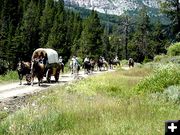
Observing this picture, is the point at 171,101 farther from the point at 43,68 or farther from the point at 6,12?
the point at 6,12

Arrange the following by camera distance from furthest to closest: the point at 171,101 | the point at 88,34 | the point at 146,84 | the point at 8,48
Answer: the point at 88,34 → the point at 8,48 → the point at 146,84 → the point at 171,101

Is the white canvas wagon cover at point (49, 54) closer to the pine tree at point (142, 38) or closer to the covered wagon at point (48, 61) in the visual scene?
the covered wagon at point (48, 61)

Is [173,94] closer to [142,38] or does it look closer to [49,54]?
[49,54]

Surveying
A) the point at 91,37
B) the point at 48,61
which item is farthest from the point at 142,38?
the point at 48,61

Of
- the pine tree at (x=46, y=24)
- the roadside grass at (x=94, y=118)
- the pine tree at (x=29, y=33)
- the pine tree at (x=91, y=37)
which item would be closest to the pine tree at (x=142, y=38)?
the pine tree at (x=46, y=24)

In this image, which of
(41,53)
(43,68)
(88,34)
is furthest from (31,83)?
(88,34)

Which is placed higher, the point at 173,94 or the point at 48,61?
the point at 48,61

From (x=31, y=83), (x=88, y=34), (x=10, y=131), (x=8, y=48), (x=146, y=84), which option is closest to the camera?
(x=10, y=131)

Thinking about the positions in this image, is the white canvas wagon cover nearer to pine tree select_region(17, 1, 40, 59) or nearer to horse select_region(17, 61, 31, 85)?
horse select_region(17, 61, 31, 85)

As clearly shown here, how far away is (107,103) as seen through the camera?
50.8 feet

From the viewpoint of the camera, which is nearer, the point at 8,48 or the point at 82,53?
the point at 8,48

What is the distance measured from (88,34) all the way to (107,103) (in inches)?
3396

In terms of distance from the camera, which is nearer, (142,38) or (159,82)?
(159,82)

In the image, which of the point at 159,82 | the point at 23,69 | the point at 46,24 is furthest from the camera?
the point at 46,24
